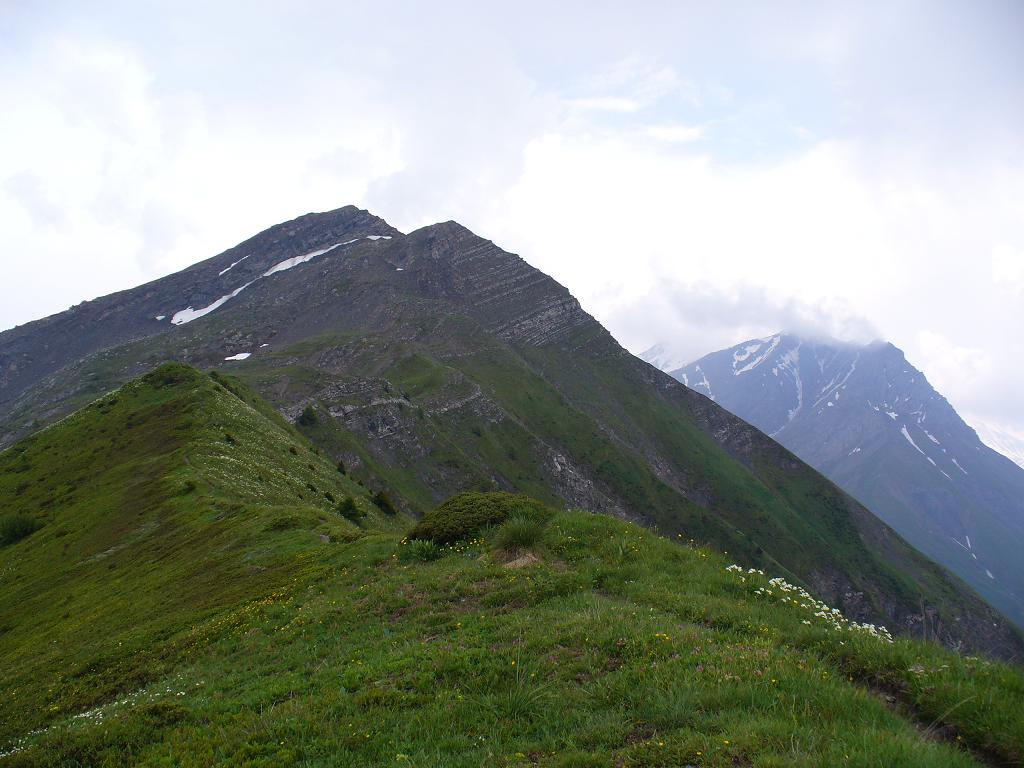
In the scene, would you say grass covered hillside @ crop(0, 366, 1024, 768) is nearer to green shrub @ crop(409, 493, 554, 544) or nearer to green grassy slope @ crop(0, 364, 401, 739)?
green shrub @ crop(409, 493, 554, 544)

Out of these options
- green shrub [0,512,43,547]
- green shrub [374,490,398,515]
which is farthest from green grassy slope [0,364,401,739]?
green shrub [374,490,398,515]

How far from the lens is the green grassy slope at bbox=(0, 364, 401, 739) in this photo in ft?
71.3

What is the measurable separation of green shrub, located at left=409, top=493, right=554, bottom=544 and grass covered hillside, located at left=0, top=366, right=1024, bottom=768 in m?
0.09

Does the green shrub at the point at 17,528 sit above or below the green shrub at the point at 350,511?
above

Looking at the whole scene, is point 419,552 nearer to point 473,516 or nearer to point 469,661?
point 473,516

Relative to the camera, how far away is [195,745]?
37.4ft


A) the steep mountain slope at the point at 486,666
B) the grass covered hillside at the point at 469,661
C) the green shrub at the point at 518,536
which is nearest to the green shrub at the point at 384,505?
the grass covered hillside at the point at 469,661

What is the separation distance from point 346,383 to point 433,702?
146244mm

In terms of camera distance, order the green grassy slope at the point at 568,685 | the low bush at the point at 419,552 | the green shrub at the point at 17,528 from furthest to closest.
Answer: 1. the green shrub at the point at 17,528
2. the low bush at the point at 419,552
3. the green grassy slope at the point at 568,685

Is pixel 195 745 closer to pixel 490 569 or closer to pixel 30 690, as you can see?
pixel 490 569

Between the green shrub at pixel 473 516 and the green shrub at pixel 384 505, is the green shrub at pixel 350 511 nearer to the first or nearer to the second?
the green shrub at pixel 384 505

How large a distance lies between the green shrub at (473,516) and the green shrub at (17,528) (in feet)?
133

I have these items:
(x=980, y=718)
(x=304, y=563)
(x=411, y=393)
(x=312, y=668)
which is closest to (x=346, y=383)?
(x=411, y=393)

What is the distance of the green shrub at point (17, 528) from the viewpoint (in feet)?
152
